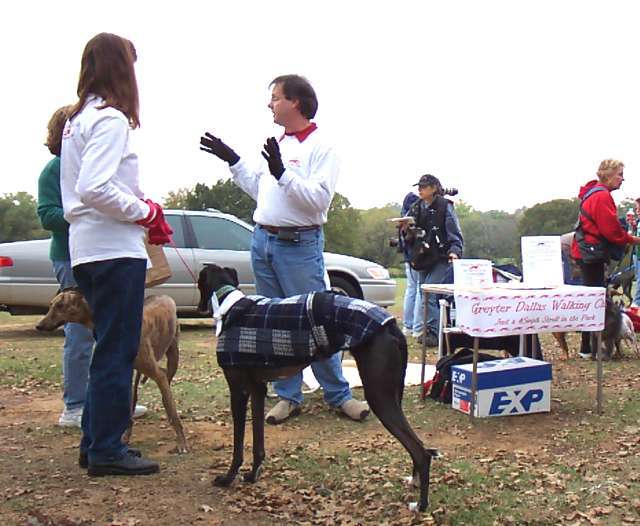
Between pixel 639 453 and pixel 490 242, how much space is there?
65.7ft

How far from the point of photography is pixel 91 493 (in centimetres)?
364

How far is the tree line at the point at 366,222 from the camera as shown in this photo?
24.2 m

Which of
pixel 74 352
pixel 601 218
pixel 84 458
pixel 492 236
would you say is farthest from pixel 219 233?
pixel 492 236

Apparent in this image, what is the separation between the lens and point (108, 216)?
140 inches

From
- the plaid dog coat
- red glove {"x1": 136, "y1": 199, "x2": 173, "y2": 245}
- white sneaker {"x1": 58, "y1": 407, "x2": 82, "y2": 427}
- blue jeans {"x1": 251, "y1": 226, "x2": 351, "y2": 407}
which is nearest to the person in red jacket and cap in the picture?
blue jeans {"x1": 251, "y1": 226, "x2": 351, "y2": 407}

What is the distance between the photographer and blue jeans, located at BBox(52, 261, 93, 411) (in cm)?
466

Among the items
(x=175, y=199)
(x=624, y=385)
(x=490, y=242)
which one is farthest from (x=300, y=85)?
(x=175, y=199)

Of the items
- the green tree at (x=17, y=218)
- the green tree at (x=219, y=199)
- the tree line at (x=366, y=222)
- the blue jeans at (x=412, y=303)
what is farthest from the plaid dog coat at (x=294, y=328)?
the green tree at (x=17, y=218)

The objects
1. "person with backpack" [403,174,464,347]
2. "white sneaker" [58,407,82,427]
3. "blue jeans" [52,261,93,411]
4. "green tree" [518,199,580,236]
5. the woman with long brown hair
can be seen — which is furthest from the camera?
"green tree" [518,199,580,236]

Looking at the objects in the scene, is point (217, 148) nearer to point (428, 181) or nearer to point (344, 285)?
point (428, 181)

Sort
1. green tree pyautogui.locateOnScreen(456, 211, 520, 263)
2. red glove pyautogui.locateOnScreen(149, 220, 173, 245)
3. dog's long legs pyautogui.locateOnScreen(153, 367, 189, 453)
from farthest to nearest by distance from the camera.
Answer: green tree pyautogui.locateOnScreen(456, 211, 520, 263) < dog's long legs pyautogui.locateOnScreen(153, 367, 189, 453) < red glove pyautogui.locateOnScreen(149, 220, 173, 245)

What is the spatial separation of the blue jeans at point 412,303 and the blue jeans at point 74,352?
5145 millimetres

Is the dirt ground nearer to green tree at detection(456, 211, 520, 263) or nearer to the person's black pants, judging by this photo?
the person's black pants

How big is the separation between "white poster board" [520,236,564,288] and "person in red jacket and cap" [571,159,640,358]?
1912 mm
